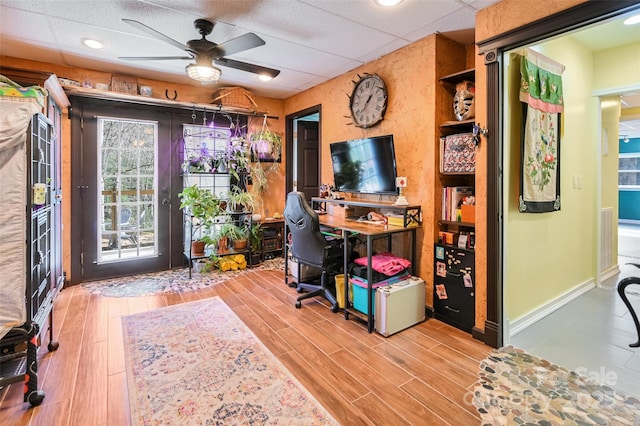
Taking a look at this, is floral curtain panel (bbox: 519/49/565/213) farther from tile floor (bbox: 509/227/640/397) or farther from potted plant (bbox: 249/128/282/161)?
potted plant (bbox: 249/128/282/161)

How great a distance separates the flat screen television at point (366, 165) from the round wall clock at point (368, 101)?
298mm

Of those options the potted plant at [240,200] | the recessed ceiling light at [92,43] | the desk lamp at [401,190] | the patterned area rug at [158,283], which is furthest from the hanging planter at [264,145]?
the desk lamp at [401,190]

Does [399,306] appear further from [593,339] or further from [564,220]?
[564,220]

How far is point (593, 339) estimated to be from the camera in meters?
2.48

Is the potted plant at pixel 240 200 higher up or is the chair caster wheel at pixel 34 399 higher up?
the potted plant at pixel 240 200

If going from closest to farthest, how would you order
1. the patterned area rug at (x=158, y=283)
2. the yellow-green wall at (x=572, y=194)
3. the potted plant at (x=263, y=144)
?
1. the yellow-green wall at (x=572, y=194)
2. the patterned area rug at (x=158, y=283)
3. the potted plant at (x=263, y=144)

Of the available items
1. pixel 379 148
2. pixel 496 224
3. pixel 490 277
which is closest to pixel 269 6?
pixel 379 148

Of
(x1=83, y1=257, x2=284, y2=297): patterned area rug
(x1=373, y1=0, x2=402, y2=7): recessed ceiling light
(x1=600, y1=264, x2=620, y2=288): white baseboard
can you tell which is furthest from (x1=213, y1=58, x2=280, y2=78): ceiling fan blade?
(x1=600, y1=264, x2=620, y2=288): white baseboard

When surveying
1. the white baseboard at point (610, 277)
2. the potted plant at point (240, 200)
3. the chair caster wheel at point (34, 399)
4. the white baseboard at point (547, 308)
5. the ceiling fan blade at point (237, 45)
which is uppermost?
the ceiling fan blade at point (237, 45)

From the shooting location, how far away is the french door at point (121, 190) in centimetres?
385

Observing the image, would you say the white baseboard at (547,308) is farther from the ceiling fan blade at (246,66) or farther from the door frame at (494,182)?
the ceiling fan blade at (246,66)

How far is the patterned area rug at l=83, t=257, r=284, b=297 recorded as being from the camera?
3588 mm

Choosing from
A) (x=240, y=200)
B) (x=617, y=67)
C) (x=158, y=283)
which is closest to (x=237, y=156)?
(x=240, y=200)

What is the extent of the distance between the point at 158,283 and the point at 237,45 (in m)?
2.88
